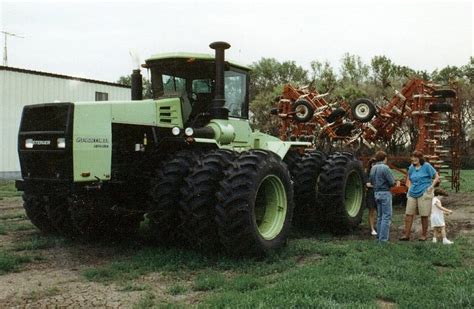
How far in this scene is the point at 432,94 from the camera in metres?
14.1

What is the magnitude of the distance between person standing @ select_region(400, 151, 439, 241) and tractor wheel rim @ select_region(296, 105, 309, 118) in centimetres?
476

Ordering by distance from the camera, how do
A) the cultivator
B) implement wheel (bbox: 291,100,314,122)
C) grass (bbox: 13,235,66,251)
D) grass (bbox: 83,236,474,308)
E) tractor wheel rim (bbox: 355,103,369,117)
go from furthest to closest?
1. implement wheel (bbox: 291,100,314,122)
2. tractor wheel rim (bbox: 355,103,369,117)
3. the cultivator
4. grass (bbox: 13,235,66,251)
5. grass (bbox: 83,236,474,308)

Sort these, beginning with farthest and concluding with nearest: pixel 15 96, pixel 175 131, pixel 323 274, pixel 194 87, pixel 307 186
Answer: pixel 15 96 < pixel 307 186 < pixel 194 87 < pixel 175 131 < pixel 323 274

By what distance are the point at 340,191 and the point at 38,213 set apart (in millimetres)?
5456

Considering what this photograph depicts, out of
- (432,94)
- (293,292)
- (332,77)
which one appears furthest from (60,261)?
(332,77)

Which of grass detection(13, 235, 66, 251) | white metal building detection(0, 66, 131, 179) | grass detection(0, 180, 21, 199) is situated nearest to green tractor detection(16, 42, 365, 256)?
grass detection(13, 235, 66, 251)

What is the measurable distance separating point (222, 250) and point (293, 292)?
2108 mm

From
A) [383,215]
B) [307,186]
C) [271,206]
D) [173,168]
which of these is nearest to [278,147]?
[307,186]

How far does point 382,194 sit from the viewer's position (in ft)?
31.4

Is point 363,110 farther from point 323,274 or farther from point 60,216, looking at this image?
point 60,216

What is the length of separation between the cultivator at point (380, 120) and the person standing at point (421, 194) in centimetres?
412

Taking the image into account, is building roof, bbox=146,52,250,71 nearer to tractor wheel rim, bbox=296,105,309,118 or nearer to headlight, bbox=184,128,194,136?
headlight, bbox=184,128,194,136

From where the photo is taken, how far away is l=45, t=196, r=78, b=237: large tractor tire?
29.2 ft

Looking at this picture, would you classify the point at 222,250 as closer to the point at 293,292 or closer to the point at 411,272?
the point at 293,292
